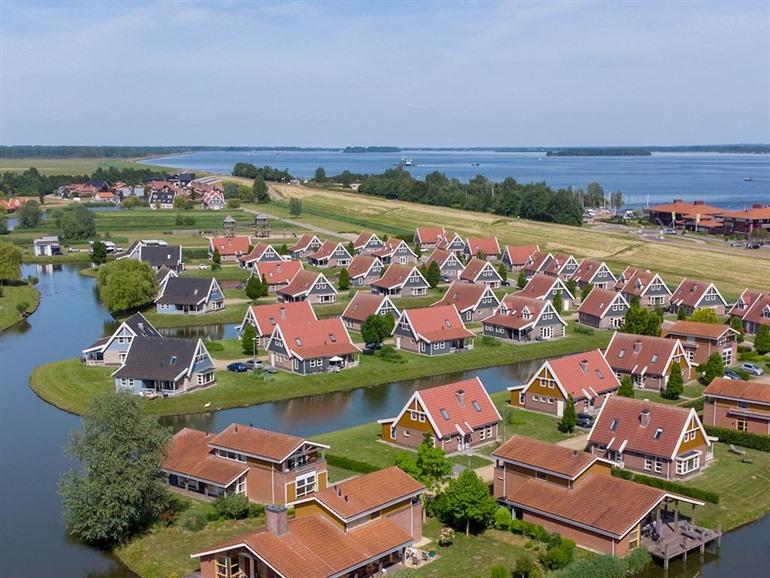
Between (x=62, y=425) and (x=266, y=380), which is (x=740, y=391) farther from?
(x=62, y=425)

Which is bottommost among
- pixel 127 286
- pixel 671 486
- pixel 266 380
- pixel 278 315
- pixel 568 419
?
pixel 266 380

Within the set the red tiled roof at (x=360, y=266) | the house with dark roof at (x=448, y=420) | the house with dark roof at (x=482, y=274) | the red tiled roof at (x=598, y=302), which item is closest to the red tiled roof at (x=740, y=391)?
the house with dark roof at (x=448, y=420)

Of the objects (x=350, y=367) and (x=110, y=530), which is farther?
(x=350, y=367)

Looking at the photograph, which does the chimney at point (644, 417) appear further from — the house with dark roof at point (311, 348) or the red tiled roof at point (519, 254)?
the red tiled roof at point (519, 254)

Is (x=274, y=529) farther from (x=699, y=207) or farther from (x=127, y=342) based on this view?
(x=699, y=207)

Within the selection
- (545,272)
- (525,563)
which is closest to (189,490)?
(525,563)

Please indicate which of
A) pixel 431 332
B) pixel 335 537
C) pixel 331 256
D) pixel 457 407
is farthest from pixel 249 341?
pixel 331 256
